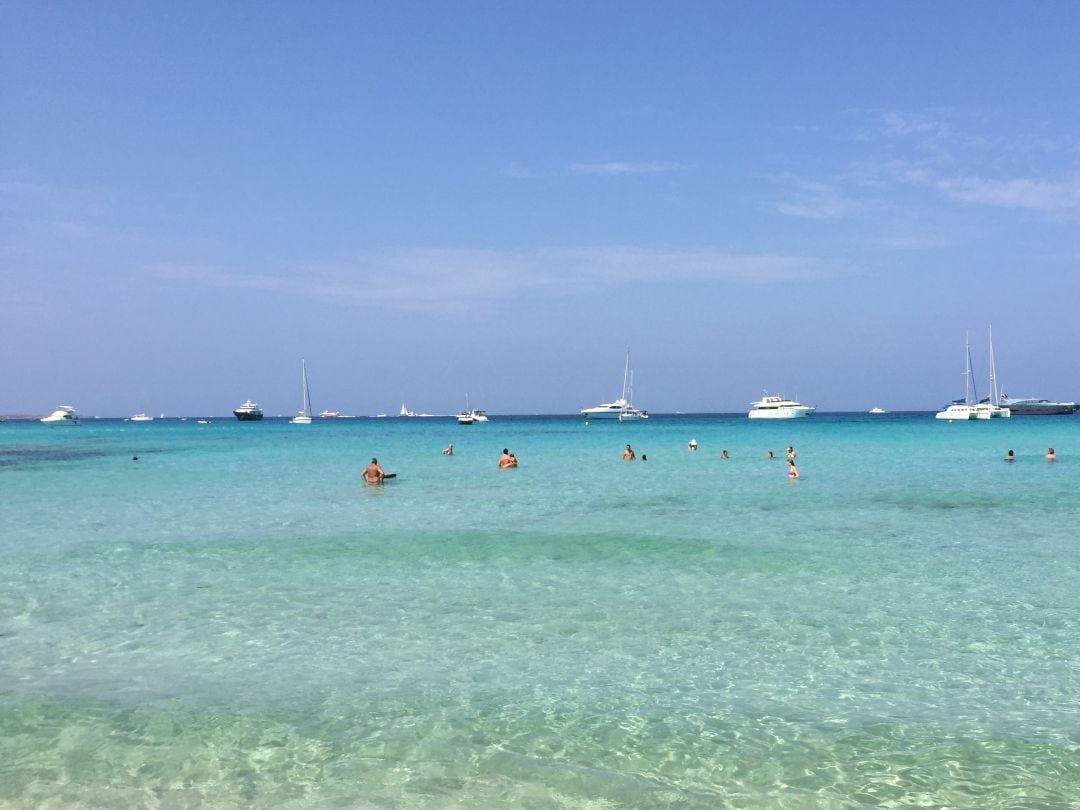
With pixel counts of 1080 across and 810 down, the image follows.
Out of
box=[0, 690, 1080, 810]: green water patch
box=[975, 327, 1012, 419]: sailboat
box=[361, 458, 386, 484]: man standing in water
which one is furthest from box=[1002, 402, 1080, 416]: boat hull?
box=[0, 690, 1080, 810]: green water patch

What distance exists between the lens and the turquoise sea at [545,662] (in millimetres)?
7652

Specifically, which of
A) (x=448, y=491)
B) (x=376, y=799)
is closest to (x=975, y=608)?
(x=376, y=799)

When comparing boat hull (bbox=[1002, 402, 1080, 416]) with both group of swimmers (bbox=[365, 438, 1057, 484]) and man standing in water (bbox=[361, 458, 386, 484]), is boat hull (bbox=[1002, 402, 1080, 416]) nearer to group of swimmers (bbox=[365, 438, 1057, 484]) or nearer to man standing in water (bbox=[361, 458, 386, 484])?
group of swimmers (bbox=[365, 438, 1057, 484])

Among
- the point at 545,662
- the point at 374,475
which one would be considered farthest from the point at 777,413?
the point at 545,662

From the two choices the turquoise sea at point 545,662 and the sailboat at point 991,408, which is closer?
the turquoise sea at point 545,662

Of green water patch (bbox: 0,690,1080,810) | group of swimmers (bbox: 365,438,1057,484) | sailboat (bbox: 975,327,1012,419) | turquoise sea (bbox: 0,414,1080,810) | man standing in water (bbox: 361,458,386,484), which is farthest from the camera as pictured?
sailboat (bbox: 975,327,1012,419)

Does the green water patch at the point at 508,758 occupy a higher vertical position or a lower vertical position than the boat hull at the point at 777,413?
lower

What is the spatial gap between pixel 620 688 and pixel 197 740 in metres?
4.75

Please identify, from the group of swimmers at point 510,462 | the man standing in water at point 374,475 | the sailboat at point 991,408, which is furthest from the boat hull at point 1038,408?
the man standing in water at point 374,475

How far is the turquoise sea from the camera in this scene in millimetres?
7652

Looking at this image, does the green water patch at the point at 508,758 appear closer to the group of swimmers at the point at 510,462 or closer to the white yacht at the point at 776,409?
the group of swimmers at the point at 510,462

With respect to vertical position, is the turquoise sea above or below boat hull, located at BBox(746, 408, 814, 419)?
below

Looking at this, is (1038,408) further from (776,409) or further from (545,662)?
(545,662)

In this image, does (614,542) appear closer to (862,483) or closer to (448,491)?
(448,491)
